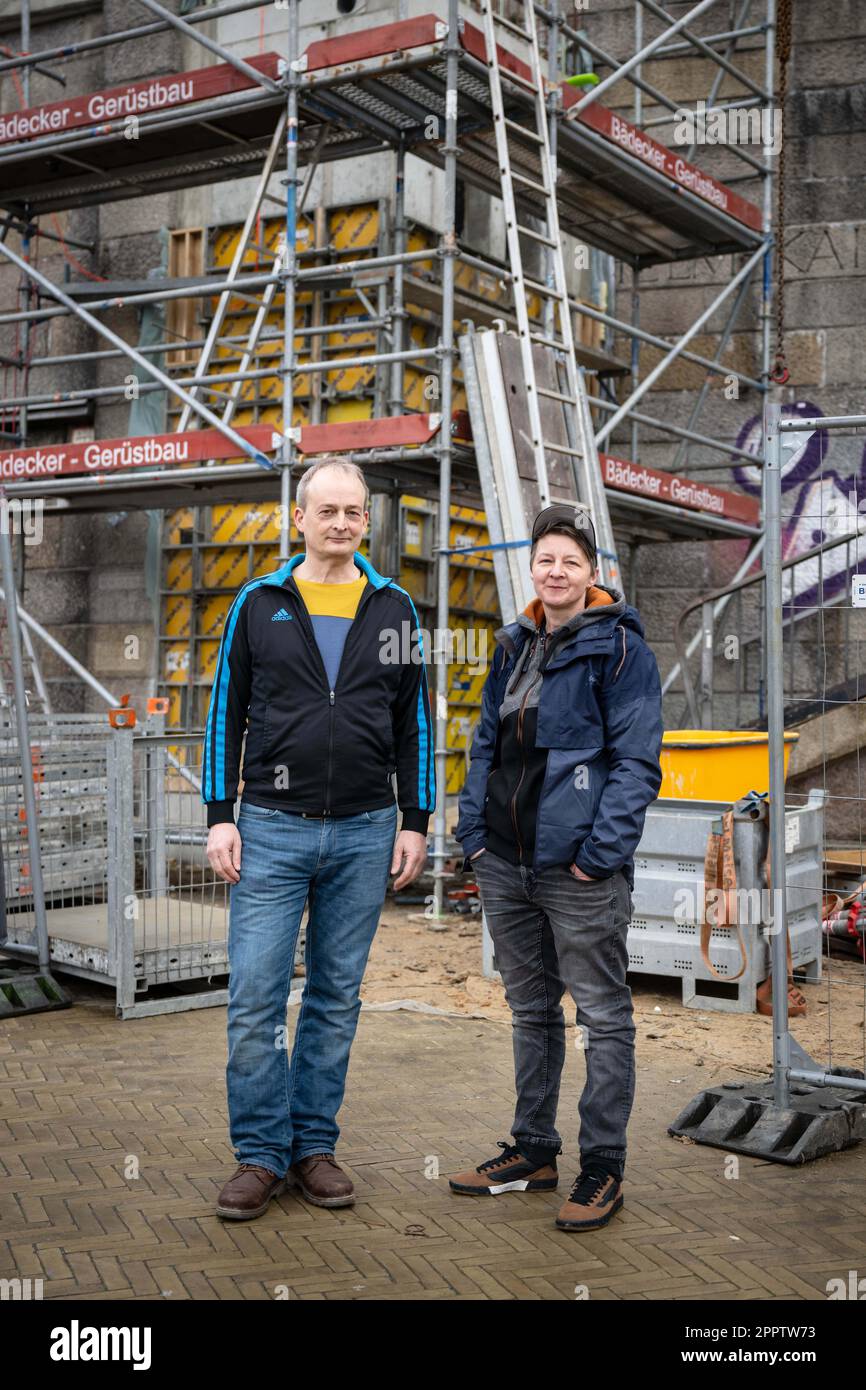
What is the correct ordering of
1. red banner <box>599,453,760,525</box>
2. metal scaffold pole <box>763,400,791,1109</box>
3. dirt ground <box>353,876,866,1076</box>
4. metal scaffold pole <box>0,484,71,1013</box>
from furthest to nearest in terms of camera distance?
red banner <box>599,453,760,525</box>, metal scaffold pole <box>0,484,71,1013</box>, dirt ground <box>353,876,866,1076</box>, metal scaffold pole <box>763,400,791,1109</box>

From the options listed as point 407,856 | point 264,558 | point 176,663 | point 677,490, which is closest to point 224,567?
point 264,558

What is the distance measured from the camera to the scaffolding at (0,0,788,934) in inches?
366

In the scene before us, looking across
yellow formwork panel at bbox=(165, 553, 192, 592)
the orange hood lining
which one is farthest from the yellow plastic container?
yellow formwork panel at bbox=(165, 553, 192, 592)

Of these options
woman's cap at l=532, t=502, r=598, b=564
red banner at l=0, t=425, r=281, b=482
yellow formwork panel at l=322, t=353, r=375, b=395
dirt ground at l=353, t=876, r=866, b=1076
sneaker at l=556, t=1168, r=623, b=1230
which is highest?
yellow formwork panel at l=322, t=353, r=375, b=395

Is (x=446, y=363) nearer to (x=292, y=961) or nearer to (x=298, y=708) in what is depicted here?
(x=298, y=708)

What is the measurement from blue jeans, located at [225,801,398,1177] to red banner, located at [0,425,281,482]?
5.78 meters

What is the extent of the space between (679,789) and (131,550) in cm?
786

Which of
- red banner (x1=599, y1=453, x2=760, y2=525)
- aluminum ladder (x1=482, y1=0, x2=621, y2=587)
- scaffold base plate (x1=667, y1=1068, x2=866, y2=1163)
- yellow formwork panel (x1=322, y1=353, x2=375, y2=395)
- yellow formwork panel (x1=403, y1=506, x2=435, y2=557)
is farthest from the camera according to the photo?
yellow formwork panel (x1=403, y1=506, x2=435, y2=557)

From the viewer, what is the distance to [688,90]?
12.9m

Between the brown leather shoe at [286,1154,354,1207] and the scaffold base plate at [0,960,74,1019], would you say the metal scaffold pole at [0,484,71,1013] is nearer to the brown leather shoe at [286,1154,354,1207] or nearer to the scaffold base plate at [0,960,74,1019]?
the scaffold base plate at [0,960,74,1019]

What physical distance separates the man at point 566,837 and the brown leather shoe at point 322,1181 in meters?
0.37

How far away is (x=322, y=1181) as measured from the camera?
4285 millimetres
